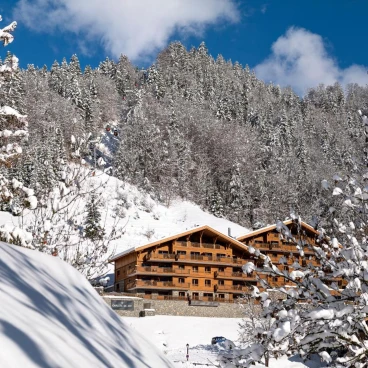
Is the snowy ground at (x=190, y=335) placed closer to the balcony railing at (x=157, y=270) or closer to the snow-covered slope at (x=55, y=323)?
the balcony railing at (x=157, y=270)

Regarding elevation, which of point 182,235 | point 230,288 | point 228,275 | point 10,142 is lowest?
point 10,142

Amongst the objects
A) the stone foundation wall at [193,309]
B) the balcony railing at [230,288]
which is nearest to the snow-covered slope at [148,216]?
the balcony railing at [230,288]

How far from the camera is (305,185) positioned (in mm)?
86500

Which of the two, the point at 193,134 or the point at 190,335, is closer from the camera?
the point at 190,335

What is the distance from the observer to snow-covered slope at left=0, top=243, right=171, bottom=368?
5.17 feet

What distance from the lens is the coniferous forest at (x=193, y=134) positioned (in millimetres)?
73812

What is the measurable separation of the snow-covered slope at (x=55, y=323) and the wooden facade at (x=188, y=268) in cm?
3982

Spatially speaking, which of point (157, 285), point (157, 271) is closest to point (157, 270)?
point (157, 271)

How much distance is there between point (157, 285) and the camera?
43.7 m

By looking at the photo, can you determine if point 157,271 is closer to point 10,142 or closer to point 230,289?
point 230,289

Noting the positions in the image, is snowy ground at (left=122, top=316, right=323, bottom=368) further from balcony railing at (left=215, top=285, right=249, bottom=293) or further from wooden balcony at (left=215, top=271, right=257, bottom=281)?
wooden balcony at (left=215, top=271, right=257, bottom=281)

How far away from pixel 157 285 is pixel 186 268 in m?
3.89

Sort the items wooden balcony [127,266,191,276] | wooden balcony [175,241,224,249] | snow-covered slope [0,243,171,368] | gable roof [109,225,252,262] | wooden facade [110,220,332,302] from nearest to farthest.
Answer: snow-covered slope [0,243,171,368]
gable roof [109,225,252,262]
wooden balcony [127,266,191,276]
wooden facade [110,220,332,302]
wooden balcony [175,241,224,249]

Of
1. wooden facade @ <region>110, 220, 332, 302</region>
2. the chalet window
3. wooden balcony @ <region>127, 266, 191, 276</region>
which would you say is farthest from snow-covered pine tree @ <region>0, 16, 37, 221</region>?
the chalet window
